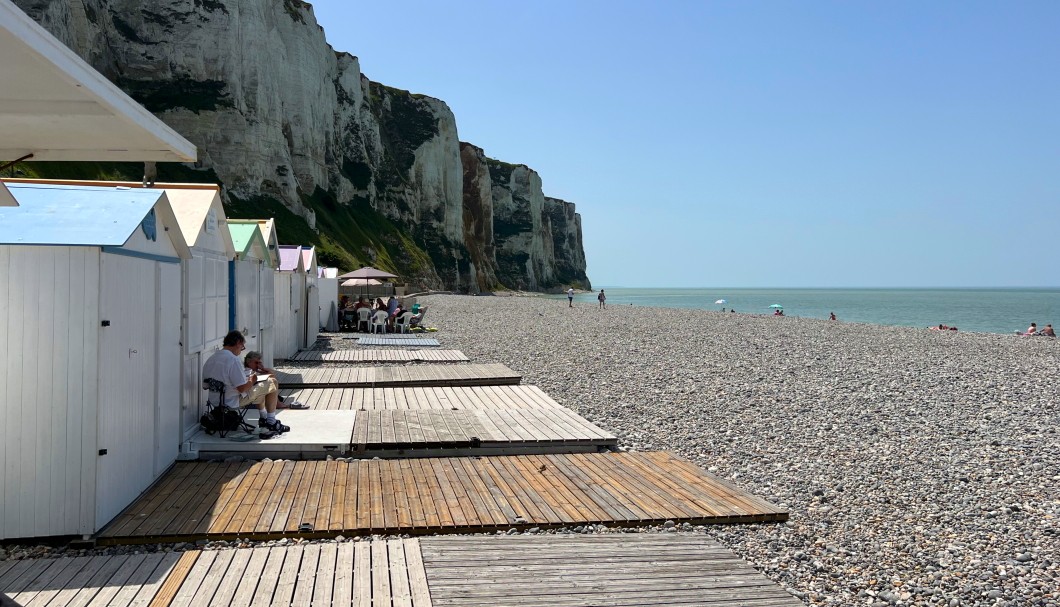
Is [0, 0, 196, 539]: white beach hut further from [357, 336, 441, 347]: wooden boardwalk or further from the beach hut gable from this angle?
[357, 336, 441, 347]: wooden boardwalk

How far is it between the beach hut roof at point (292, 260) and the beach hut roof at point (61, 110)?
12.0 meters

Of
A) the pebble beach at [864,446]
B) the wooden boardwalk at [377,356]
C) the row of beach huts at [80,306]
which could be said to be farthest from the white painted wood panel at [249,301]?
the pebble beach at [864,446]

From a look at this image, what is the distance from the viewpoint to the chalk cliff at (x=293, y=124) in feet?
182

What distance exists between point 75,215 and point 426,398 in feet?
19.5

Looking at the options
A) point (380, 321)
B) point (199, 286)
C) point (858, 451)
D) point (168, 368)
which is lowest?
point (858, 451)

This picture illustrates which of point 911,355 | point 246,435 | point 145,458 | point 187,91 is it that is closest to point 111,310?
point 145,458

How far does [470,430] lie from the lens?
25.9ft

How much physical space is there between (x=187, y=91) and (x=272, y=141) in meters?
7.27

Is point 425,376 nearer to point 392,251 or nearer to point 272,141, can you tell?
point 272,141

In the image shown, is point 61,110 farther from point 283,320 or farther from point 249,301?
point 283,320

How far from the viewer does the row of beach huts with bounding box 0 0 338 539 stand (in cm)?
351

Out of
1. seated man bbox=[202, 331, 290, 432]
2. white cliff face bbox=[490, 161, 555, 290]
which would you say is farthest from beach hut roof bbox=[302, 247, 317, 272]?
white cliff face bbox=[490, 161, 555, 290]

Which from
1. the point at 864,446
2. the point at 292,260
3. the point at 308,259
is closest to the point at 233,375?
the point at 864,446

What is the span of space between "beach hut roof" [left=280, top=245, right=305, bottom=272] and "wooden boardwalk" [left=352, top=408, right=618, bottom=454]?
8.63 m
